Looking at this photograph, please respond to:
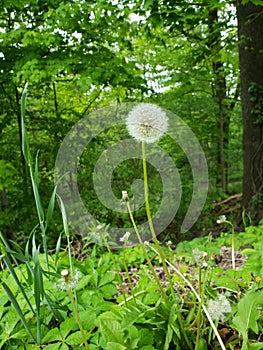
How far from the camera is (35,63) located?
2.80 m

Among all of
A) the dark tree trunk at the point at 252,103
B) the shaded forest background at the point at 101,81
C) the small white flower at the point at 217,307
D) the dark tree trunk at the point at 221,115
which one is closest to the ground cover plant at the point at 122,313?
the small white flower at the point at 217,307

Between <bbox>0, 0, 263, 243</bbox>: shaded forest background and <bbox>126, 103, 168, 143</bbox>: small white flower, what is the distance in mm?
1676

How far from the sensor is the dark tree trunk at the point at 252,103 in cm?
364

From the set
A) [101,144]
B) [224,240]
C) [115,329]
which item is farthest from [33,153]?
A: [115,329]

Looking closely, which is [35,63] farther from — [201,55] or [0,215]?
[201,55]

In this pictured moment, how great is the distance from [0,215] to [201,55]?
2.77 m

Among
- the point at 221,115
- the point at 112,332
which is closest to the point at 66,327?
the point at 112,332

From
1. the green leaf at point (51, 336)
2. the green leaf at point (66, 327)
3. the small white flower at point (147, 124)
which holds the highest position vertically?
the small white flower at point (147, 124)

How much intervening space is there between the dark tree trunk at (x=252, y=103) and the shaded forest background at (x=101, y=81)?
1cm

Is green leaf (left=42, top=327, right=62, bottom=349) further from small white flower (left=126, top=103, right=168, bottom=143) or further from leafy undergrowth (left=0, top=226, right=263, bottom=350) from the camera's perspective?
small white flower (left=126, top=103, right=168, bottom=143)

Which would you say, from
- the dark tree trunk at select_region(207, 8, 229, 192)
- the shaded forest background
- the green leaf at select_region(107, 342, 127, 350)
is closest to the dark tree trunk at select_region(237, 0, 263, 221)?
the shaded forest background

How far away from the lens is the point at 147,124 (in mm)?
839

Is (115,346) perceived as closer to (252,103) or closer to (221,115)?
(252,103)

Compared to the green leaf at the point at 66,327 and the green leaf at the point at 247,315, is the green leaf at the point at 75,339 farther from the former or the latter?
the green leaf at the point at 247,315
